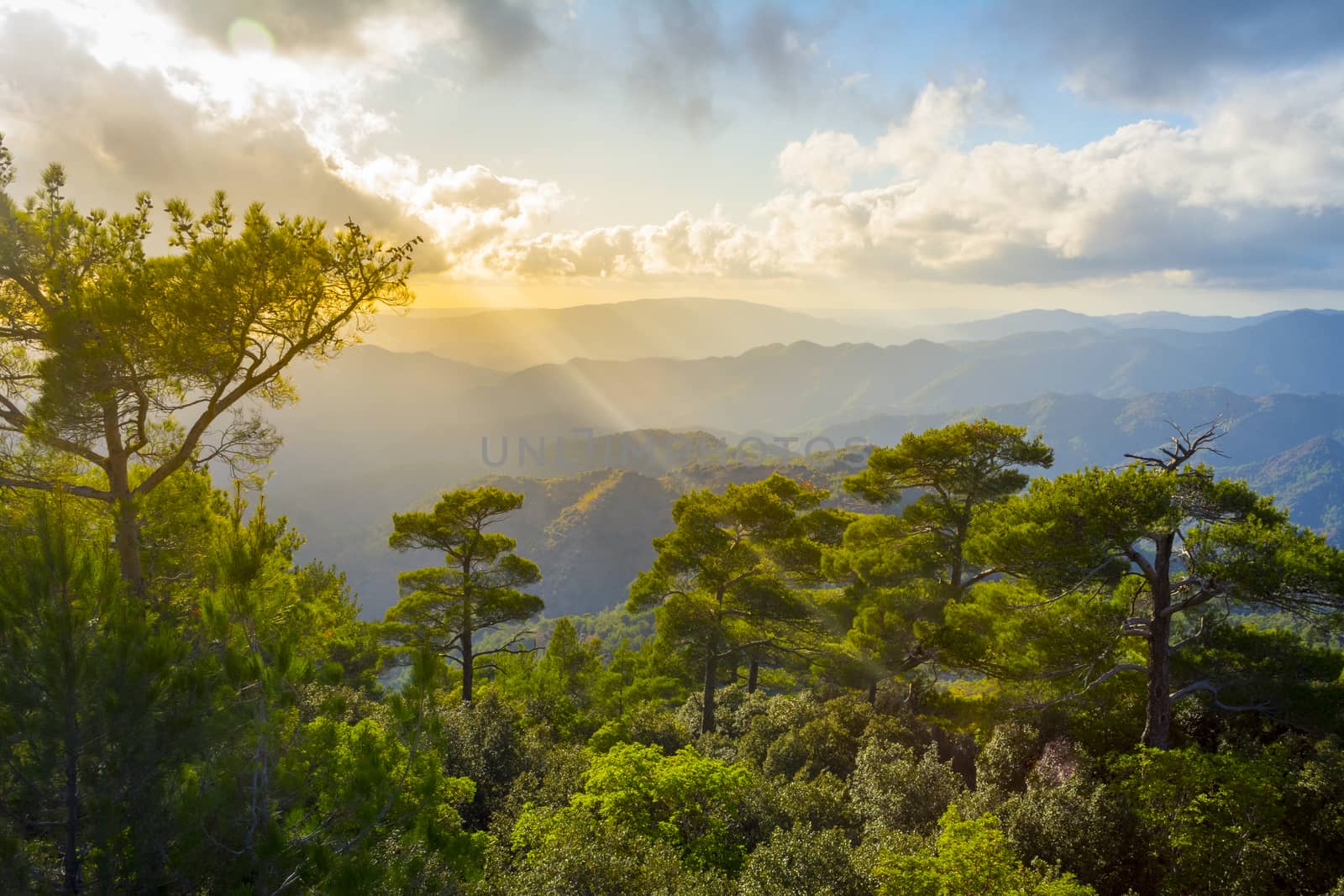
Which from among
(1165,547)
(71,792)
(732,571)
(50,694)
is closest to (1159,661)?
(1165,547)

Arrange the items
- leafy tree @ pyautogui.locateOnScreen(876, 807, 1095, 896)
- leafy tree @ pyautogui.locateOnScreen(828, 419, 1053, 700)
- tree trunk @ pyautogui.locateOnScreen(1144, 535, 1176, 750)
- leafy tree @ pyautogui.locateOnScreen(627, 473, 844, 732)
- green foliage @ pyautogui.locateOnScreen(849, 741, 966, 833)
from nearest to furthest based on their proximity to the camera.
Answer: leafy tree @ pyautogui.locateOnScreen(876, 807, 1095, 896)
green foliage @ pyautogui.locateOnScreen(849, 741, 966, 833)
tree trunk @ pyautogui.locateOnScreen(1144, 535, 1176, 750)
leafy tree @ pyautogui.locateOnScreen(828, 419, 1053, 700)
leafy tree @ pyautogui.locateOnScreen(627, 473, 844, 732)

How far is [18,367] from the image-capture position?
9.44 metres

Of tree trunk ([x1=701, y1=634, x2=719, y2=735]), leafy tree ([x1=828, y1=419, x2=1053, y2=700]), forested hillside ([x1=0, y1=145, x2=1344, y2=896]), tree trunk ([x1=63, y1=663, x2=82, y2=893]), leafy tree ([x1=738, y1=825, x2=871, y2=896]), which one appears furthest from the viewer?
tree trunk ([x1=701, y1=634, x2=719, y2=735])

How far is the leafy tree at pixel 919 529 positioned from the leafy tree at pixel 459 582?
10.9 meters

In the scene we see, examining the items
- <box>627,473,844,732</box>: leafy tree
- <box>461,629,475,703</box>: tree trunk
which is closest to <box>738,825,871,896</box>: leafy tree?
<box>627,473,844,732</box>: leafy tree

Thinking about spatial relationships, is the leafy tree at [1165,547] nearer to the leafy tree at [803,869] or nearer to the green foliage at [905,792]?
the green foliage at [905,792]

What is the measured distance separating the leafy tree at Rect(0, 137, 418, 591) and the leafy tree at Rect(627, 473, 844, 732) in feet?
38.0

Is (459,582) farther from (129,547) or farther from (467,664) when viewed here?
(129,547)

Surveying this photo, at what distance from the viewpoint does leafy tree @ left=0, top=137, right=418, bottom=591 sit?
862 cm

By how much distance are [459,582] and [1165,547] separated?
62.9 feet

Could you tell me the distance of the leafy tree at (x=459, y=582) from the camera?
1978 centimetres

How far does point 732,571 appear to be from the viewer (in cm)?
1980

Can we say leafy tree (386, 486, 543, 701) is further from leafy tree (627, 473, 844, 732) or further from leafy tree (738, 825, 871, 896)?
leafy tree (738, 825, 871, 896)

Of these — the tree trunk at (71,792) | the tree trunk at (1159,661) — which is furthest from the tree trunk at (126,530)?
the tree trunk at (1159,661)
